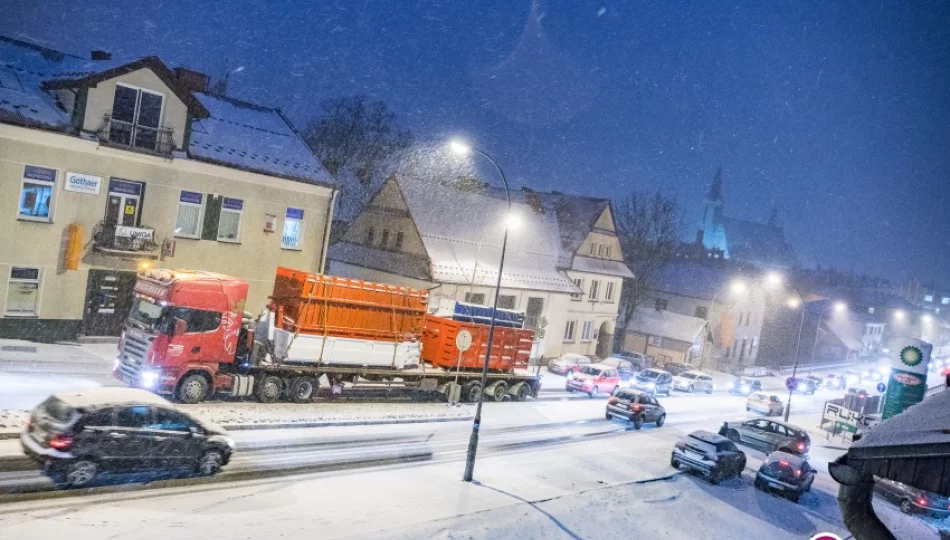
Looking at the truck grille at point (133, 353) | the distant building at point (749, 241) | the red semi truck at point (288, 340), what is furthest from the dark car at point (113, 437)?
the distant building at point (749, 241)

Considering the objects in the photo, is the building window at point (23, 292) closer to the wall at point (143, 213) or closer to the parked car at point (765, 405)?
the wall at point (143, 213)

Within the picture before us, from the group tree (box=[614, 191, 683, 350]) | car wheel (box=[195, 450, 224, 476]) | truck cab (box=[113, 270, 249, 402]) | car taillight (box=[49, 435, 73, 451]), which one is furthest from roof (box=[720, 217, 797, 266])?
car taillight (box=[49, 435, 73, 451])

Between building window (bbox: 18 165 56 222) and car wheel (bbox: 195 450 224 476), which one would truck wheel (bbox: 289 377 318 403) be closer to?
car wheel (bbox: 195 450 224 476)

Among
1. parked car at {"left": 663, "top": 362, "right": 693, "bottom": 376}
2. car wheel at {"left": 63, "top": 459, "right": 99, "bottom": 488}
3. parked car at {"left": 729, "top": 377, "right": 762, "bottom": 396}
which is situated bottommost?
parked car at {"left": 729, "top": 377, "right": 762, "bottom": 396}

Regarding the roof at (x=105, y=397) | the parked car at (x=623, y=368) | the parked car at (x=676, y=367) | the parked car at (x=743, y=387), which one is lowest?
the parked car at (x=743, y=387)

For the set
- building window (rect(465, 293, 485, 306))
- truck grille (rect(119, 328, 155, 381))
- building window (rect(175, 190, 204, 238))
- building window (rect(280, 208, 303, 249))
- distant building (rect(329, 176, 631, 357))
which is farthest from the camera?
distant building (rect(329, 176, 631, 357))

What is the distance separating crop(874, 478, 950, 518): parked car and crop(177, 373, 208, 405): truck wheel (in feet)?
70.3

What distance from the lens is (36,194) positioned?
25016 mm

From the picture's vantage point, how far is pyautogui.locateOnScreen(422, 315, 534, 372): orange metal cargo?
92.7 feet

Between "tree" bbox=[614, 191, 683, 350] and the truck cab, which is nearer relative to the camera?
the truck cab

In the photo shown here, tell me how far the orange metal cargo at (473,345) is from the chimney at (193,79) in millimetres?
16846

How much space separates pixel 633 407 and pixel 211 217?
1987cm

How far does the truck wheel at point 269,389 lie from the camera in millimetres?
22688

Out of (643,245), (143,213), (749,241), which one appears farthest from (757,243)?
(143,213)
